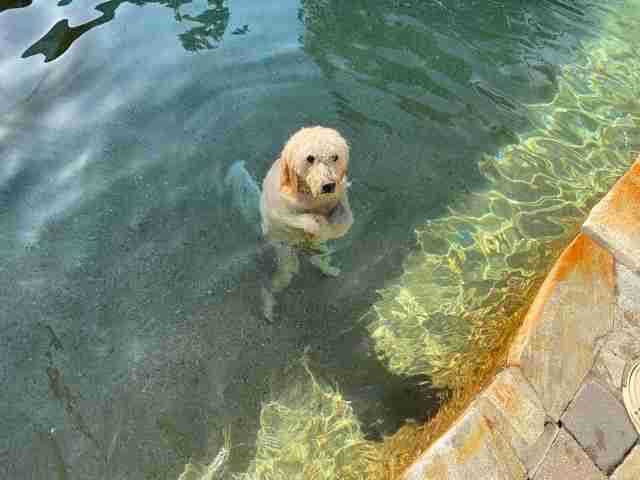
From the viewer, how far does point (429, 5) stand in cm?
742

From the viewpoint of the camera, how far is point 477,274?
4.41 m

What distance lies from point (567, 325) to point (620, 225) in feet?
3.03

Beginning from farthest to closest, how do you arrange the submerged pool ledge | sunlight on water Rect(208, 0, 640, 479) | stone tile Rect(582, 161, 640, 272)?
stone tile Rect(582, 161, 640, 272) → sunlight on water Rect(208, 0, 640, 479) → the submerged pool ledge

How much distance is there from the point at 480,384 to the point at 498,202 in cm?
232

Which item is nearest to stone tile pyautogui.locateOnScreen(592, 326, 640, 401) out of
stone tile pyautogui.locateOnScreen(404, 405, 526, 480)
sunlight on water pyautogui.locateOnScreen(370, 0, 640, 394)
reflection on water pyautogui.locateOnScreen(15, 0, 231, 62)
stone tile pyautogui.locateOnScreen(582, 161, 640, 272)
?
stone tile pyautogui.locateOnScreen(582, 161, 640, 272)

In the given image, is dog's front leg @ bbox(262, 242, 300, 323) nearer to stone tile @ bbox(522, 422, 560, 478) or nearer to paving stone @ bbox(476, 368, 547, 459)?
paving stone @ bbox(476, 368, 547, 459)

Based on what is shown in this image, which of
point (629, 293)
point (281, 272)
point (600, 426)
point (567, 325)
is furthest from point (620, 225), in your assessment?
point (281, 272)

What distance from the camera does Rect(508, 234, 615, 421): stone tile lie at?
10.3ft

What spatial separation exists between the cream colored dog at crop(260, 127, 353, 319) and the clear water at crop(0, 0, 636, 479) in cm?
20

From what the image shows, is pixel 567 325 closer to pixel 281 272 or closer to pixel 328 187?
pixel 328 187

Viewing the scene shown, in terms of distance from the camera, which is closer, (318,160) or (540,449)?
(540,449)

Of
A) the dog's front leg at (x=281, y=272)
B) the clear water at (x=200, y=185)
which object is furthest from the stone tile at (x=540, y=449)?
the dog's front leg at (x=281, y=272)

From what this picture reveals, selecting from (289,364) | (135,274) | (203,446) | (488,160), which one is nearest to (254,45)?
(488,160)

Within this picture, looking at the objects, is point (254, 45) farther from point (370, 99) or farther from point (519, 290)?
point (519, 290)
